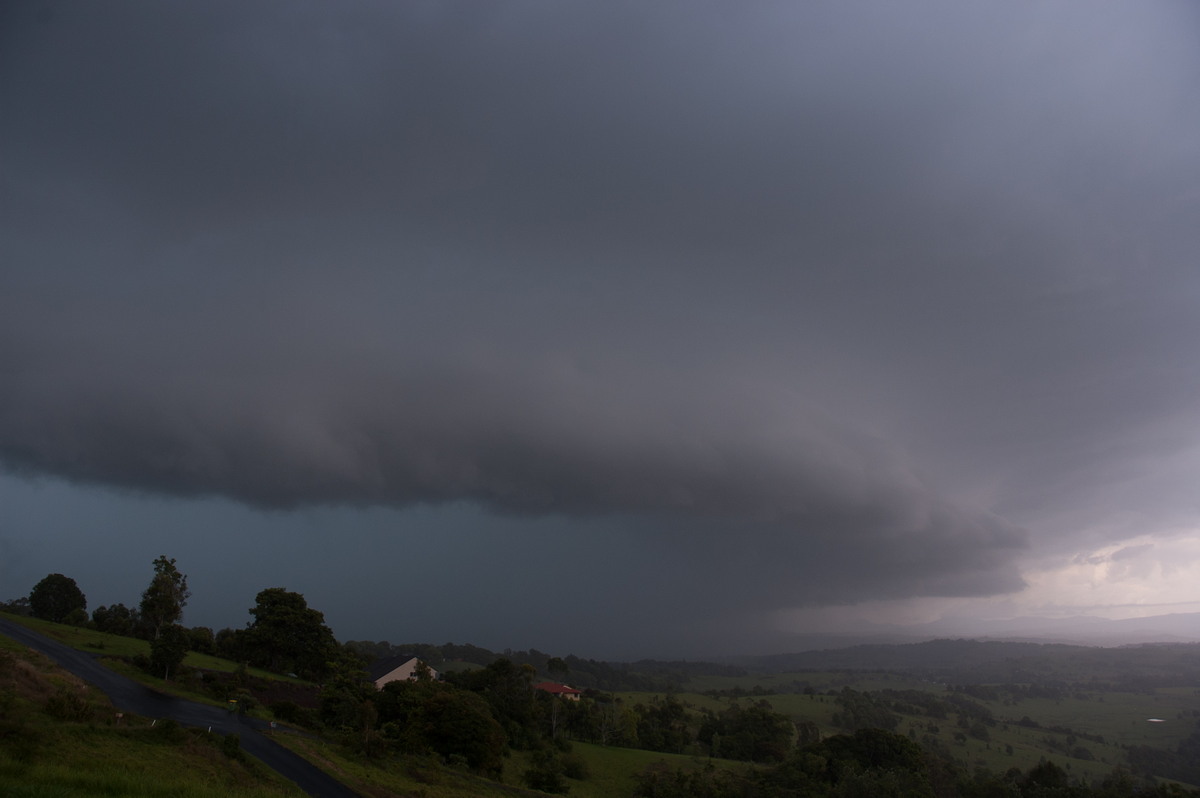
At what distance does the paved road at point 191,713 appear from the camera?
3372cm

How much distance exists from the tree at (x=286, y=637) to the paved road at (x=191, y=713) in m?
25.2

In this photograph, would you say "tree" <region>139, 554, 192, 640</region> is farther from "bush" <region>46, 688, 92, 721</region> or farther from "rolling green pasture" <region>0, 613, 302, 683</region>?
"bush" <region>46, 688, 92, 721</region>

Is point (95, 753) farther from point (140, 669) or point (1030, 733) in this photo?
point (1030, 733)

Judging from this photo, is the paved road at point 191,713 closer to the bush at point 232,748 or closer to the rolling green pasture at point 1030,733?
the bush at point 232,748

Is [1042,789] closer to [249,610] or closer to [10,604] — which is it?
[249,610]

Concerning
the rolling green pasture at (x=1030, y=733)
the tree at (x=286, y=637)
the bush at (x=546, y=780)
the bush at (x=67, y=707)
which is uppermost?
the bush at (x=67, y=707)

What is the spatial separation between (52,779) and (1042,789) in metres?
85.7

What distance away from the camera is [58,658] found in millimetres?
Answer: 46875

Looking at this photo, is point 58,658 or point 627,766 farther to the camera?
point 627,766

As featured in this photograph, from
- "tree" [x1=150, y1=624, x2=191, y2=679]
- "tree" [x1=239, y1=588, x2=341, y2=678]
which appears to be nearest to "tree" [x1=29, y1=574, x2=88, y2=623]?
"tree" [x1=239, y1=588, x2=341, y2=678]

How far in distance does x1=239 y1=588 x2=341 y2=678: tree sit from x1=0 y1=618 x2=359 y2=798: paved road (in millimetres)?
A: 25231

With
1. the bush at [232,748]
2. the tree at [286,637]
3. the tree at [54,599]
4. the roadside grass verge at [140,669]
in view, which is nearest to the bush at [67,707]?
the bush at [232,748]

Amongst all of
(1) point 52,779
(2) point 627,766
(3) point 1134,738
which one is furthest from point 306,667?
(3) point 1134,738

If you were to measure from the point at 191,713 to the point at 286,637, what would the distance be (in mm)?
39430
